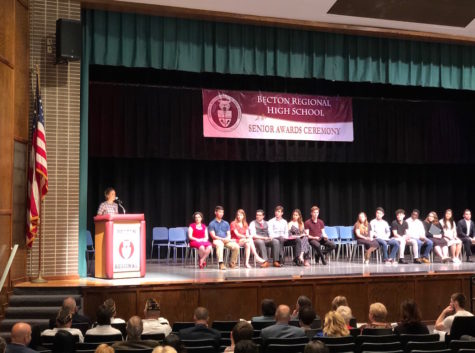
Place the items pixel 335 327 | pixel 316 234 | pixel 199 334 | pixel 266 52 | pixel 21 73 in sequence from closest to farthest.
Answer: pixel 335 327, pixel 199 334, pixel 21 73, pixel 266 52, pixel 316 234

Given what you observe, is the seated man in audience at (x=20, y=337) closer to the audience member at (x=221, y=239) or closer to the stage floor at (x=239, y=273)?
the stage floor at (x=239, y=273)

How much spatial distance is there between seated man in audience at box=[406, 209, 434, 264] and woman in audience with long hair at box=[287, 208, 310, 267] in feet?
6.70

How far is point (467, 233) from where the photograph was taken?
487 inches

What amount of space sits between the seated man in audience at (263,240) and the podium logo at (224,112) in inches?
82.4

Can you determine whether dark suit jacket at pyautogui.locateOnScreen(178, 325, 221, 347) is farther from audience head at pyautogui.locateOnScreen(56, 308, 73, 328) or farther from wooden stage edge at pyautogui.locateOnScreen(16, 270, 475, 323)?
wooden stage edge at pyautogui.locateOnScreen(16, 270, 475, 323)

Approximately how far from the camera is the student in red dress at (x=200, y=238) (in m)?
10.7

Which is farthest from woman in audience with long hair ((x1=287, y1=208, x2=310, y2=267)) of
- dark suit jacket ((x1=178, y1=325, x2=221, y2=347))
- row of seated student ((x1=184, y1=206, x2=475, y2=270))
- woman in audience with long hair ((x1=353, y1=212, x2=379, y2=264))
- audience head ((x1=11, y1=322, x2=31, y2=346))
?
audience head ((x1=11, y1=322, x2=31, y2=346))

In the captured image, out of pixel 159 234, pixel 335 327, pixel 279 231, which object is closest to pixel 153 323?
pixel 335 327

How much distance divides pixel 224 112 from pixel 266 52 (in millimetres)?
2058

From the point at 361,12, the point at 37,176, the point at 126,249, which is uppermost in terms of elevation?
the point at 361,12

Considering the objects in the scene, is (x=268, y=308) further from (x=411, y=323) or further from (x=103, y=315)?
(x=103, y=315)

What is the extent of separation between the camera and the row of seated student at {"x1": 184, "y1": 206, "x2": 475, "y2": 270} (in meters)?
10.9

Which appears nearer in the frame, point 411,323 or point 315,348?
point 315,348

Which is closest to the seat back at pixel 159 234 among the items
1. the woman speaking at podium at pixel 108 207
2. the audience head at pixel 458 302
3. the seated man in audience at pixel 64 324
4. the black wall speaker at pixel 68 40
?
the woman speaking at podium at pixel 108 207
